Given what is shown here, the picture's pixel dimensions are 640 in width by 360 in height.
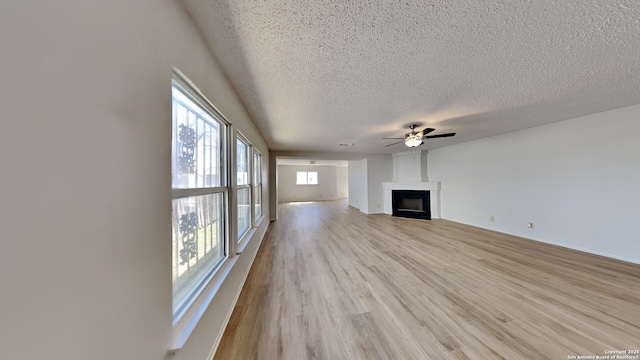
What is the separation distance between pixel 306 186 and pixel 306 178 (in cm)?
47

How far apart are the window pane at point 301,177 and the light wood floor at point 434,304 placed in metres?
7.62

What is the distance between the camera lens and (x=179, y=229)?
3.93 ft

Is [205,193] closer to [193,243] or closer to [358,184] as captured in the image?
[193,243]

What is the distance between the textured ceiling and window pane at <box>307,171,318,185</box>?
329 inches

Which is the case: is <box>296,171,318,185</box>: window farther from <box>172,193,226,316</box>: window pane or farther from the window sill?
the window sill

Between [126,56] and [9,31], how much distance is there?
12.8 inches

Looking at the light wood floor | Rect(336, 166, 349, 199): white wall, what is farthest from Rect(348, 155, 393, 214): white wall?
Rect(336, 166, 349, 199): white wall

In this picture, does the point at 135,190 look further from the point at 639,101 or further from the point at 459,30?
the point at 639,101

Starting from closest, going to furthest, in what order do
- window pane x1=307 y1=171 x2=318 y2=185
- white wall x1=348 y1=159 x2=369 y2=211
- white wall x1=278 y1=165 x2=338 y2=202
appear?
white wall x1=348 y1=159 x2=369 y2=211, white wall x1=278 y1=165 x2=338 y2=202, window pane x1=307 y1=171 x2=318 y2=185

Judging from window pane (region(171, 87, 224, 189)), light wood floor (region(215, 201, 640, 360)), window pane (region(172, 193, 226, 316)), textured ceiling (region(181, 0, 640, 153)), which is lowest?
light wood floor (region(215, 201, 640, 360))

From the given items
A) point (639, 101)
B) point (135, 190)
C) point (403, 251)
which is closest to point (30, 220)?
point (135, 190)

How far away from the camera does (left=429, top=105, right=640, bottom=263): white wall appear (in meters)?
2.88

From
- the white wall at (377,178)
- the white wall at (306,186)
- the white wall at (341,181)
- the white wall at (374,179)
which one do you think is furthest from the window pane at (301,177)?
the white wall at (377,178)

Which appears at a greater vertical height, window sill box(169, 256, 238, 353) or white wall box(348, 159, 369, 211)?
white wall box(348, 159, 369, 211)
